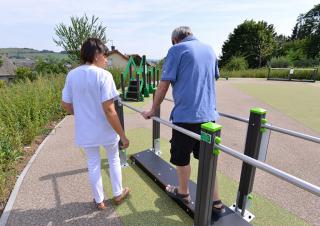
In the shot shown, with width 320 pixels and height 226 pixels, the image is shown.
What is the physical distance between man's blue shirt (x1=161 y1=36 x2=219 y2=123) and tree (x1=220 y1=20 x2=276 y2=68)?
3973cm

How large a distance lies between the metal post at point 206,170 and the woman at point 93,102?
0.91 metres

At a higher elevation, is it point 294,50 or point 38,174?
point 294,50

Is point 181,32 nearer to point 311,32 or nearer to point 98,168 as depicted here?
point 98,168

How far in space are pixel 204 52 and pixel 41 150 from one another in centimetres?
363

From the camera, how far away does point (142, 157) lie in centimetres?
367

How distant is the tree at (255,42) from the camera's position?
129 ft

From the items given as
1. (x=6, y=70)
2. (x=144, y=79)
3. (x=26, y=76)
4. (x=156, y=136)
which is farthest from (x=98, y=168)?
(x=6, y=70)

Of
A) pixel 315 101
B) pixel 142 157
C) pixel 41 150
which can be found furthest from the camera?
pixel 315 101

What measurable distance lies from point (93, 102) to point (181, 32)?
104 cm

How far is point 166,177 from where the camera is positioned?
3.06 meters

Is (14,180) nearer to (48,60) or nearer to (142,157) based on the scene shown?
(142,157)

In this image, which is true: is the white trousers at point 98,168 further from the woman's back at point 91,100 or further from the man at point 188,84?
the man at point 188,84

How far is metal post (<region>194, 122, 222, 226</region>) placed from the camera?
1.70 metres

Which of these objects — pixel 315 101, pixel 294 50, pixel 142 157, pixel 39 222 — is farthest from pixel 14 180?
pixel 294 50
